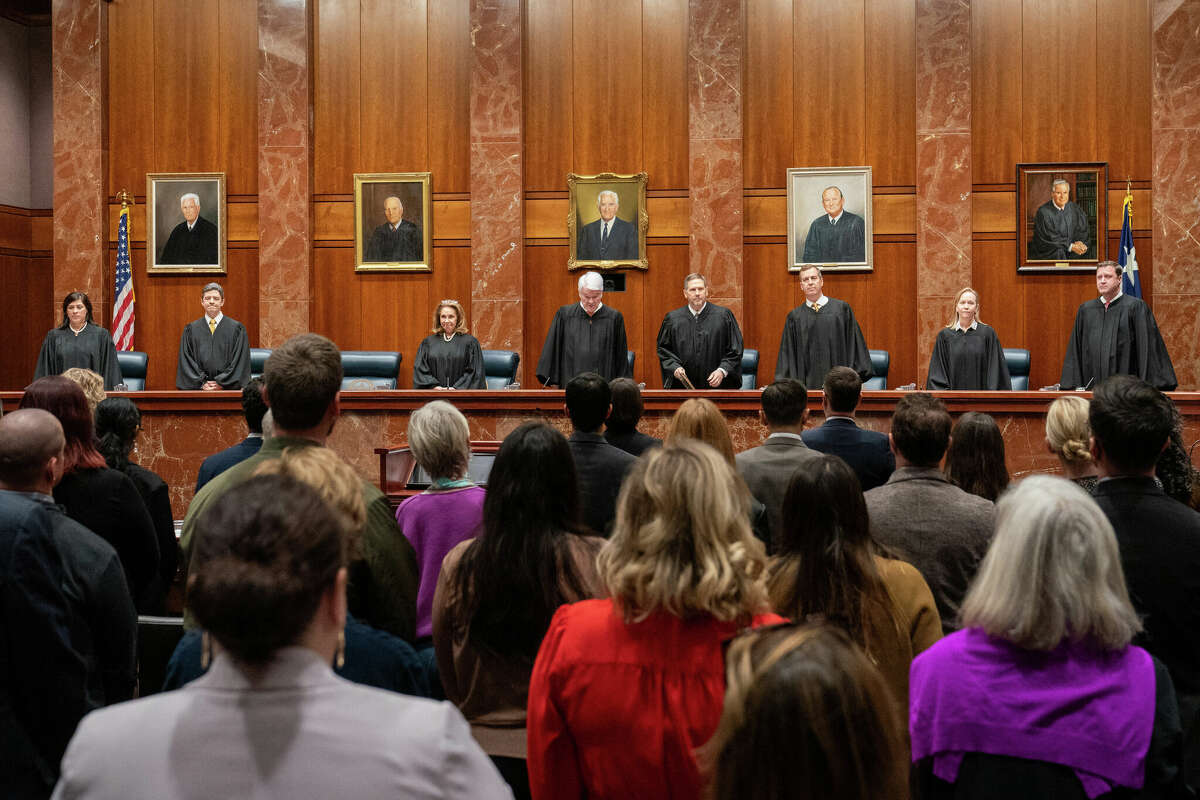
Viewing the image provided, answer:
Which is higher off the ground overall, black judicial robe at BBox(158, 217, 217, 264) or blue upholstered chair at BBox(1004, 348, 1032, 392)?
black judicial robe at BBox(158, 217, 217, 264)

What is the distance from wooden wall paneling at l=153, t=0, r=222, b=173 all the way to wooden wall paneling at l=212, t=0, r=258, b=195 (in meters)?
0.08

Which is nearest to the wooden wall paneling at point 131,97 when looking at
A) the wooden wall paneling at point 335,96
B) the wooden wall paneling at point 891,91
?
the wooden wall paneling at point 335,96

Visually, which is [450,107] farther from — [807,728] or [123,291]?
[807,728]

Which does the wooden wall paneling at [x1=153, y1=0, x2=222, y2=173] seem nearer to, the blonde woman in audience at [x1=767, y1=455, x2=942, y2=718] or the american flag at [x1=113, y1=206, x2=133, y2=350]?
the american flag at [x1=113, y1=206, x2=133, y2=350]

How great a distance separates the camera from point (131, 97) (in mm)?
12750

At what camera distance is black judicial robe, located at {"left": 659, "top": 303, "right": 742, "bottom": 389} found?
32.6 feet

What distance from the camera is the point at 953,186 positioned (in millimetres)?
11641

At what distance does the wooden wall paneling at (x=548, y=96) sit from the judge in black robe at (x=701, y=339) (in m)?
3.02

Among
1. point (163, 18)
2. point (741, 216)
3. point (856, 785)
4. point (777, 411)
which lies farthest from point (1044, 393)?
point (163, 18)

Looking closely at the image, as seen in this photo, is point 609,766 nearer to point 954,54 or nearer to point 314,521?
point 314,521

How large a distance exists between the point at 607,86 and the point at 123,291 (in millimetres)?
5820

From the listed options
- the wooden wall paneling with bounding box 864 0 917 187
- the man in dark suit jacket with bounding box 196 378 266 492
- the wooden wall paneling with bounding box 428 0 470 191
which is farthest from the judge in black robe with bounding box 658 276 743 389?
the man in dark suit jacket with bounding box 196 378 266 492

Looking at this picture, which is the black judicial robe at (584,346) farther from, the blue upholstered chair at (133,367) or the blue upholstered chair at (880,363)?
the blue upholstered chair at (133,367)

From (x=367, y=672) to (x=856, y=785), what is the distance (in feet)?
3.43
